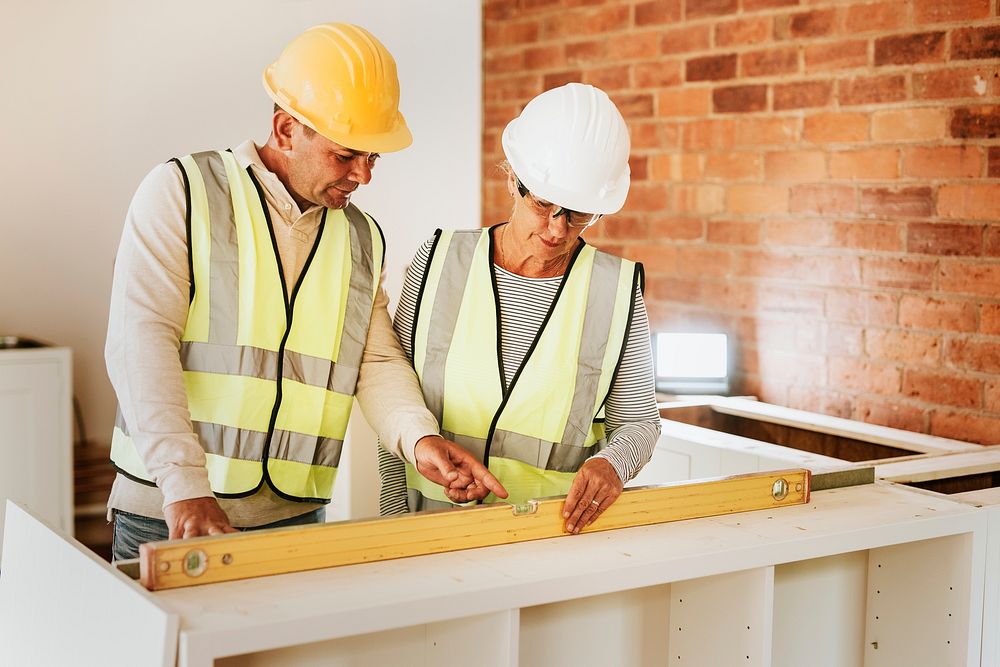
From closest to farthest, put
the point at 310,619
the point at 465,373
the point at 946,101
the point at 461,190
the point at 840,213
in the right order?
the point at 310,619 < the point at 465,373 < the point at 946,101 < the point at 840,213 < the point at 461,190

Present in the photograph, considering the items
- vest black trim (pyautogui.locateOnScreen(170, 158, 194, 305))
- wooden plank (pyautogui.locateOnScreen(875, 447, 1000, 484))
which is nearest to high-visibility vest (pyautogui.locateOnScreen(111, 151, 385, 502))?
vest black trim (pyautogui.locateOnScreen(170, 158, 194, 305))

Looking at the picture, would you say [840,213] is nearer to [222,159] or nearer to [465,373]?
[465,373]

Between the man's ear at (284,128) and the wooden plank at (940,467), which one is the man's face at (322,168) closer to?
the man's ear at (284,128)

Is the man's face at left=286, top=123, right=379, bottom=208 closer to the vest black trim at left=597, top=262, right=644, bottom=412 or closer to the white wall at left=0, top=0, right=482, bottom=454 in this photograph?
the vest black trim at left=597, top=262, right=644, bottom=412

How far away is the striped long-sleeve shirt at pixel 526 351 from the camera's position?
167 cm

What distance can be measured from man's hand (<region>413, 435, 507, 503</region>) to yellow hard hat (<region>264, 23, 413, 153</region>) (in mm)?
467

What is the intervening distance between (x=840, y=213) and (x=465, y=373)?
1.42m

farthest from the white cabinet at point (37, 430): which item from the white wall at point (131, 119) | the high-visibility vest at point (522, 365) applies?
the high-visibility vest at point (522, 365)

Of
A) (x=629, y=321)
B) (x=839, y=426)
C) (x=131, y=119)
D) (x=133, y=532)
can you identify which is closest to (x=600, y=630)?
(x=629, y=321)

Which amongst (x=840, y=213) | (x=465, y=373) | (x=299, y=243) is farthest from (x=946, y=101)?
(x=299, y=243)

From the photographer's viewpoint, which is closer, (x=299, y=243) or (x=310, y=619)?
(x=310, y=619)

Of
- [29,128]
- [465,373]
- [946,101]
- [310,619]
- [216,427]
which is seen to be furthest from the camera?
[29,128]

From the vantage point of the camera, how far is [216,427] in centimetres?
157

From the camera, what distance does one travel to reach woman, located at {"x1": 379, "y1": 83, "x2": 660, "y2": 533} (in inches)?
63.8
